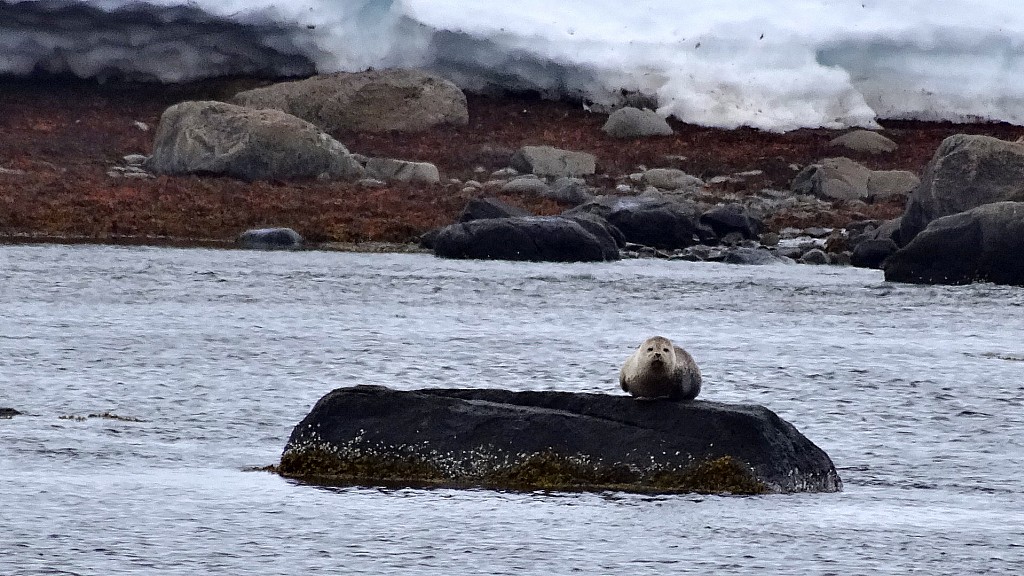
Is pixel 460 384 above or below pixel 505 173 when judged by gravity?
below

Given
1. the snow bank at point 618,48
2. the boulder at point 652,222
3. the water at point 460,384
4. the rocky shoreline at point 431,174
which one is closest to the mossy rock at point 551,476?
the water at point 460,384

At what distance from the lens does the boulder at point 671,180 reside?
43.2 m

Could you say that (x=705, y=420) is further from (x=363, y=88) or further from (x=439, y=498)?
(x=363, y=88)

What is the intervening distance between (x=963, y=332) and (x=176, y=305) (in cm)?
920

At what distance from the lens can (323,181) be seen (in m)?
40.6

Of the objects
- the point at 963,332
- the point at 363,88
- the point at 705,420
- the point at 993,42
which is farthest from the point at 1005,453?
the point at 363,88

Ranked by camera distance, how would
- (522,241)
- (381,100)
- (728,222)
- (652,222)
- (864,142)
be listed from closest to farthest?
1. (522,241)
2. (652,222)
3. (728,222)
4. (381,100)
5. (864,142)

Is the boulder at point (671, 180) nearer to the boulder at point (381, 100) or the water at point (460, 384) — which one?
the boulder at point (381, 100)

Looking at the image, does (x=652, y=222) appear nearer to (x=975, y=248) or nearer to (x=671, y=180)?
(x=975, y=248)

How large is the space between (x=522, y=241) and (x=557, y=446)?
21.5 m

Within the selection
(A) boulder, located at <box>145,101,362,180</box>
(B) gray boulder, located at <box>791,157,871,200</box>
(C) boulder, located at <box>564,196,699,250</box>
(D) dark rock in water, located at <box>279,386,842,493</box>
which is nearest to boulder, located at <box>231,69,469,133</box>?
(A) boulder, located at <box>145,101,362,180</box>

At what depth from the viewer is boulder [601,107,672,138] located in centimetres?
4978

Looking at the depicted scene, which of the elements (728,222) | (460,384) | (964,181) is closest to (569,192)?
(728,222)

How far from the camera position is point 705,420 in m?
9.68
